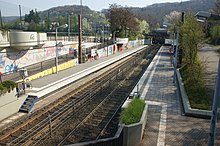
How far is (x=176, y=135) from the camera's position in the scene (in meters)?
9.85

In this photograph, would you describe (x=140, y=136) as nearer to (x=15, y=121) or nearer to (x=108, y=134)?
(x=108, y=134)

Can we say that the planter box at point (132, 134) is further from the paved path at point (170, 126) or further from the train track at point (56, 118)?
the train track at point (56, 118)

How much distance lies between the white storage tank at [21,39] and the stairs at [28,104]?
8.83 m

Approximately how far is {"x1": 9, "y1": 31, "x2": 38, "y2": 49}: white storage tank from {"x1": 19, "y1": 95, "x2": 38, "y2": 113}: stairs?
8828 millimetres

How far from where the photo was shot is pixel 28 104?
14586mm

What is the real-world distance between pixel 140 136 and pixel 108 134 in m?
2.50

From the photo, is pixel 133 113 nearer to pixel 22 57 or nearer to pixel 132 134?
pixel 132 134

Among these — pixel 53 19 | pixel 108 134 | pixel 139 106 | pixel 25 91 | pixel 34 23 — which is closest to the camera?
pixel 139 106

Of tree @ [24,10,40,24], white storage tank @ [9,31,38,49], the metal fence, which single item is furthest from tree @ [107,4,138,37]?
white storage tank @ [9,31,38,49]

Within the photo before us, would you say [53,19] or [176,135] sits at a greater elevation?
[53,19]

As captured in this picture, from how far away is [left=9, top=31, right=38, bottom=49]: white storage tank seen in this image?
21766mm

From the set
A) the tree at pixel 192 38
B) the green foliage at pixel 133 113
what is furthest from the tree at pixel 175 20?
the green foliage at pixel 133 113

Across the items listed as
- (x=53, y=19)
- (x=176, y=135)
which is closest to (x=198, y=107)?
(x=176, y=135)

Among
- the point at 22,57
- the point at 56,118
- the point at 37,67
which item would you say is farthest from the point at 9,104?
the point at 22,57
